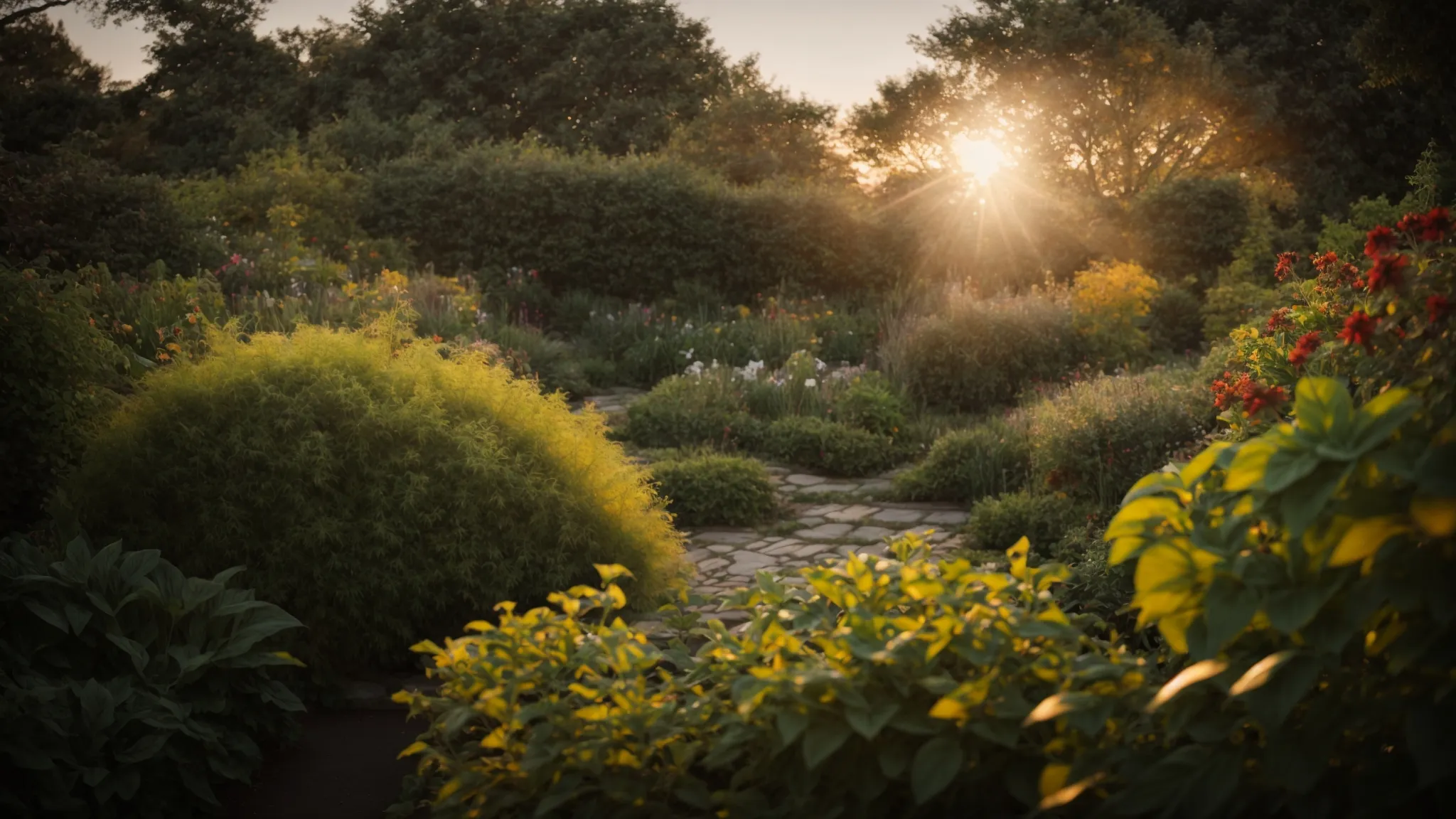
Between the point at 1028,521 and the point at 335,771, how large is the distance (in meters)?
3.75

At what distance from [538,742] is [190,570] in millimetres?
2386

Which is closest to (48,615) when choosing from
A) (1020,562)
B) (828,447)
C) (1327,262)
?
(1020,562)

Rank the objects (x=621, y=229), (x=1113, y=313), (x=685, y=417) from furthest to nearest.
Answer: (x=621, y=229) → (x=1113, y=313) → (x=685, y=417)

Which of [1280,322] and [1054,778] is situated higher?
[1280,322]

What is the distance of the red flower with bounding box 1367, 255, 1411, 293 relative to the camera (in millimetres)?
2332

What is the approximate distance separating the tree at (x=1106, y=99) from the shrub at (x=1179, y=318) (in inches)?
236

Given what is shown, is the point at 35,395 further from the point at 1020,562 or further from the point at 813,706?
the point at 1020,562

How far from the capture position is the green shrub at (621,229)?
15555 millimetres

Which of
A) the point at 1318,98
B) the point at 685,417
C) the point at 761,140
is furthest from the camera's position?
the point at 761,140

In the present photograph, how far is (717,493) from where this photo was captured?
6.54m

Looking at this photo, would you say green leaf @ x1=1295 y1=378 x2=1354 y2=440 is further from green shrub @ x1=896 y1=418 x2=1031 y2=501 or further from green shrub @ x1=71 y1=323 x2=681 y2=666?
green shrub @ x1=896 y1=418 x2=1031 y2=501

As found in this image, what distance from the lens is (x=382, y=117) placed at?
1006 inches

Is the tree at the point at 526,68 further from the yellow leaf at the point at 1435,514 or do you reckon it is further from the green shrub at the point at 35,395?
the yellow leaf at the point at 1435,514

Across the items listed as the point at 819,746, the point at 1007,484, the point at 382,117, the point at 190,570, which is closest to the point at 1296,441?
the point at 819,746
